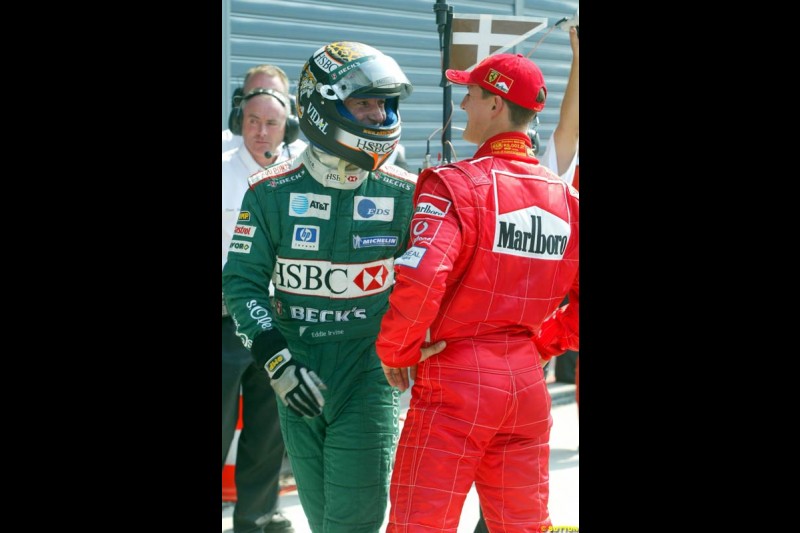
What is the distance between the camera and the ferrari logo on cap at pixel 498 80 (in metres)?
3.15

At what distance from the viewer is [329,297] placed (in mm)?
3381

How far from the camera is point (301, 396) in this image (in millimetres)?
3072

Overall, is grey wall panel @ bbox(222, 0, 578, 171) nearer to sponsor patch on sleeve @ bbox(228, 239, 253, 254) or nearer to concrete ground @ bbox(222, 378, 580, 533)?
concrete ground @ bbox(222, 378, 580, 533)

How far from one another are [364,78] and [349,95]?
0.24ft

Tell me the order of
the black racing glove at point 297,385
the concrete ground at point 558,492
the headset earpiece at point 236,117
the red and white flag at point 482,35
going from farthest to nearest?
the headset earpiece at point 236,117 < the concrete ground at point 558,492 < the red and white flag at point 482,35 < the black racing glove at point 297,385

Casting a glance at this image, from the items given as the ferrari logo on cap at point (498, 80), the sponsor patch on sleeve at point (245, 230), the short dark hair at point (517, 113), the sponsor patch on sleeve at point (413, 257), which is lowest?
the sponsor patch on sleeve at point (413, 257)

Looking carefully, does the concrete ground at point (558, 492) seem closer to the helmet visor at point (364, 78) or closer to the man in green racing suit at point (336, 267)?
the man in green racing suit at point (336, 267)

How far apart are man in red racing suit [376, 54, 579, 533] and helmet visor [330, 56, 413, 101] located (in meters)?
0.29

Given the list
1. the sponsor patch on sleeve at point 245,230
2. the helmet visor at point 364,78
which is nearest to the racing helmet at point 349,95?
the helmet visor at point 364,78

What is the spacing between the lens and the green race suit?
3.30 m

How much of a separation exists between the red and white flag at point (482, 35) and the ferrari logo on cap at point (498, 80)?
1385mm
